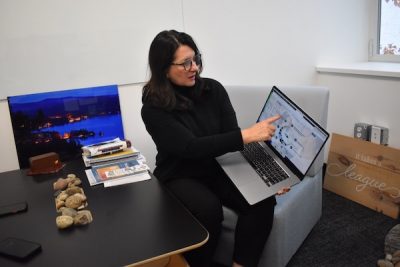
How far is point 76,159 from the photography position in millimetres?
1946

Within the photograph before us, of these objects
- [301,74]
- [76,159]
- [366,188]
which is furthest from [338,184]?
[76,159]

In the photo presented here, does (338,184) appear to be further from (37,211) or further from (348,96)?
(37,211)

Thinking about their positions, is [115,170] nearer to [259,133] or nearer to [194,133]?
[194,133]

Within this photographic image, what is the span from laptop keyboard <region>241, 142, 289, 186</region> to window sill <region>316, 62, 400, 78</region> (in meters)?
1.20

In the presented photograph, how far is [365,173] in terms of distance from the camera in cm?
232

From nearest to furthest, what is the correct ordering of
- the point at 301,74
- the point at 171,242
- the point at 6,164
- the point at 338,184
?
the point at 171,242
the point at 6,164
the point at 338,184
the point at 301,74

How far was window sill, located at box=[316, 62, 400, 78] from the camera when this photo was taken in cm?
228

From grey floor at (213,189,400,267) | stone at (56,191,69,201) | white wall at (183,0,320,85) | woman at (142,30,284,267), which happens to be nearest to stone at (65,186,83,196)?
stone at (56,191,69,201)

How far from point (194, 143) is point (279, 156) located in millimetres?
400

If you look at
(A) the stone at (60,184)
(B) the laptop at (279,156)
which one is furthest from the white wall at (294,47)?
Answer: (B) the laptop at (279,156)

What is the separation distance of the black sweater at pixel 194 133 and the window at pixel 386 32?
1752 millimetres

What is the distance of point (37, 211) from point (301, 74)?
2172 mm

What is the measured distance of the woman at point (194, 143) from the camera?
1.48 m

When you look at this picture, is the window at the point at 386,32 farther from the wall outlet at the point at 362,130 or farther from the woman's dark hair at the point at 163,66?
the woman's dark hair at the point at 163,66
